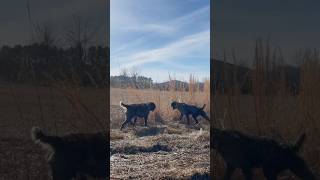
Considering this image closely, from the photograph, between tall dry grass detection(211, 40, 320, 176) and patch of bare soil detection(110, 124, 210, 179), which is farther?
patch of bare soil detection(110, 124, 210, 179)

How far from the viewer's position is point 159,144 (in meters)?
7.30

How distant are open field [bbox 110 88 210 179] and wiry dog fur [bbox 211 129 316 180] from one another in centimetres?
96

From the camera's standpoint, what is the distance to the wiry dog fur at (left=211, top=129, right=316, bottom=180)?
4535 millimetres

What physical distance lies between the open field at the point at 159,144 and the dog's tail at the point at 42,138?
5.36ft

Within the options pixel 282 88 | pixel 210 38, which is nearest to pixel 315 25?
pixel 282 88

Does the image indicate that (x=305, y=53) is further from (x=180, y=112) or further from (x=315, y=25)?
(x=180, y=112)

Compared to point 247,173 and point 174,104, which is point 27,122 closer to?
point 247,173

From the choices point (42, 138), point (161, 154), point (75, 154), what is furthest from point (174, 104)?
point (42, 138)

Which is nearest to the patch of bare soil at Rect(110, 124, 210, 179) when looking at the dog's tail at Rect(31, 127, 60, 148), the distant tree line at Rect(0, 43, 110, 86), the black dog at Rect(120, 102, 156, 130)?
the black dog at Rect(120, 102, 156, 130)

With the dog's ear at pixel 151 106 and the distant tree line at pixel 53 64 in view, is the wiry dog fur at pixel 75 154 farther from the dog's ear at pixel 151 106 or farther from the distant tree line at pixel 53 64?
the dog's ear at pixel 151 106

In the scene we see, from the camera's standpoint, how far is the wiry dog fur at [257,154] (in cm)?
454

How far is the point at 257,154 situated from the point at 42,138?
1.96 m

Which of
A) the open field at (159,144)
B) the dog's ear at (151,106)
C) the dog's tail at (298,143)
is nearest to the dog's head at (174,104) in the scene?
the open field at (159,144)

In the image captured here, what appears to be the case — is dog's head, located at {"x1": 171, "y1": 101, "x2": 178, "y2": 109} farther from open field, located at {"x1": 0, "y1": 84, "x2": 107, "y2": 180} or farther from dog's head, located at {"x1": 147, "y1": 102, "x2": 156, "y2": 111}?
open field, located at {"x1": 0, "y1": 84, "x2": 107, "y2": 180}
